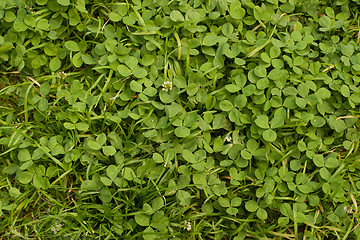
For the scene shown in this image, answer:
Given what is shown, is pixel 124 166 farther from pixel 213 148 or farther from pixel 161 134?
pixel 213 148

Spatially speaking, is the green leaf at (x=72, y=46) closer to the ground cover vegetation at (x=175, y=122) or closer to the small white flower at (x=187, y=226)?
the ground cover vegetation at (x=175, y=122)

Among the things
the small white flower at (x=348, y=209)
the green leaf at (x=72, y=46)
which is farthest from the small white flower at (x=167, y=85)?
the small white flower at (x=348, y=209)

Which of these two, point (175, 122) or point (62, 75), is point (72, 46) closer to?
point (62, 75)

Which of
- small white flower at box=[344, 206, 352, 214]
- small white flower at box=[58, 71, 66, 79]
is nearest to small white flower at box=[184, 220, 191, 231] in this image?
small white flower at box=[344, 206, 352, 214]

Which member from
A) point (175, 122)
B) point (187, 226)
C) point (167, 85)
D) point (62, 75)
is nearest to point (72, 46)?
point (62, 75)

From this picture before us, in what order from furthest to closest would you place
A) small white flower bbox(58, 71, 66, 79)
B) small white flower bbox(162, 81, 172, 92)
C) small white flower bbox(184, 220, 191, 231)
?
1. small white flower bbox(58, 71, 66, 79)
2. small white flower bbox(162, 81, 172, 92)
3. small white flower bbox(184, 220, 191, 231)

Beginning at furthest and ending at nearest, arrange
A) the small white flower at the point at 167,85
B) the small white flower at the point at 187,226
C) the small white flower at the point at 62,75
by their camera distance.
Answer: the small white flower at the point at 62,75, the small white flower at the point at 167,85, the small white flower at the point at 187,226

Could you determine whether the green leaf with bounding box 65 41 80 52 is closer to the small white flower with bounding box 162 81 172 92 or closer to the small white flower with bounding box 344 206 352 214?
the small white flower with bounding box 162 81 172 92
